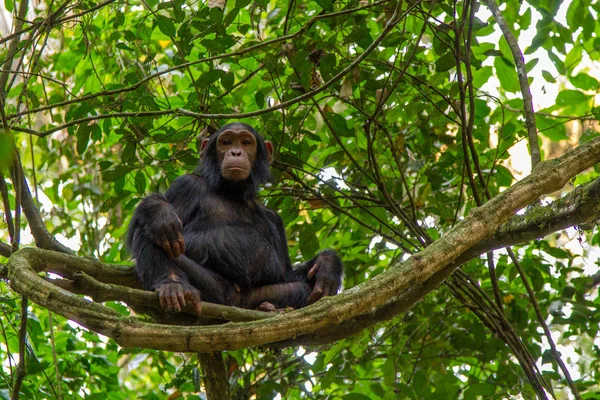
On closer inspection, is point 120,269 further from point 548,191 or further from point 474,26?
point 474,26

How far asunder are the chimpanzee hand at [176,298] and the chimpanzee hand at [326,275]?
48.2 inches

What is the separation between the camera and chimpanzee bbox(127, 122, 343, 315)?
4.75 metres

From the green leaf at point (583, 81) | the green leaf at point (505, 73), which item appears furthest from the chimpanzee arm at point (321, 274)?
the green leaf at point (583, 81)

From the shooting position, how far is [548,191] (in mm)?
3734

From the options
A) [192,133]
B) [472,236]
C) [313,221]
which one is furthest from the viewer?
[313,221]

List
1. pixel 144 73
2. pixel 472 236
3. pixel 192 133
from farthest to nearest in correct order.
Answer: pixel 144 73 → pixel 192 133 → pixel 472 236

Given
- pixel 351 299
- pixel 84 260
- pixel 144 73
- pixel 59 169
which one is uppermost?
pixel 59 169

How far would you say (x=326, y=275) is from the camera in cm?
537

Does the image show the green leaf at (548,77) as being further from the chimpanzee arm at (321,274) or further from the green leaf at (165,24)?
the green leaf at (165,24)

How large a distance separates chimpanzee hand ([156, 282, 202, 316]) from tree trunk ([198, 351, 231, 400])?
0.86 m

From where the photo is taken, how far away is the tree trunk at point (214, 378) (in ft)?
16.2

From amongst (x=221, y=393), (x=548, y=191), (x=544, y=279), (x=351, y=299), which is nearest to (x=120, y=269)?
(x=221, y=393)

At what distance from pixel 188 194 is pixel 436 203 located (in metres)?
2.19

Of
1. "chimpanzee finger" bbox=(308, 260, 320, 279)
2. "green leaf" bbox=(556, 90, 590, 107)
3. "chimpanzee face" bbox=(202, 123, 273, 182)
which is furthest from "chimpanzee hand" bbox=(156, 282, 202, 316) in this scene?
"green leaf" bbox=(556, 90, 590, 107)
